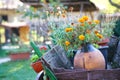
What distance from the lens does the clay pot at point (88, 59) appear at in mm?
2719

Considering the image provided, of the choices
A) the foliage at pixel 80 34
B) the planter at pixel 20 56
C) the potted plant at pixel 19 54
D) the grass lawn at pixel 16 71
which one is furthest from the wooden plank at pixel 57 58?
the planter at pixel 20 56

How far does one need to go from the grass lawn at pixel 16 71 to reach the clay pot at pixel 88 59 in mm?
4943

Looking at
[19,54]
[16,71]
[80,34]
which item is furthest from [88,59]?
[19,54]

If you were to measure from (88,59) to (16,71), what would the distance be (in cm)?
651

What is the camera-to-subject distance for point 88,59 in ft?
8.96

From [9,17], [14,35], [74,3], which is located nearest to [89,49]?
[74,3]

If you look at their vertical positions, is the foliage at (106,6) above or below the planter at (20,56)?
above

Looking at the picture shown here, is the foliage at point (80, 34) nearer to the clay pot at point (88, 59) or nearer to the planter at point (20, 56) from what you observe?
the clay pot at point (88, 59)

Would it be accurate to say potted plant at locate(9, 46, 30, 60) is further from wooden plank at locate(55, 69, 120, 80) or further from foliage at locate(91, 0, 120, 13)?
wooden plank at locate(55, 69, 120, 80)

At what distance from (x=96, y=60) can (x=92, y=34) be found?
0.23 metres

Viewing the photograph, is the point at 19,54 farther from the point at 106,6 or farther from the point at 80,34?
the point at 80,34

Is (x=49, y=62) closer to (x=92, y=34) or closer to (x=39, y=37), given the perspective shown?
(x=92, y=34)

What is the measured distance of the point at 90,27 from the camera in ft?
9.23

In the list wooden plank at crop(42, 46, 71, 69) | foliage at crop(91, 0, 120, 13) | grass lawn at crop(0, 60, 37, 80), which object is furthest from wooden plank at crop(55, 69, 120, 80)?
foliage at crop(91, 0, 120, 13)
